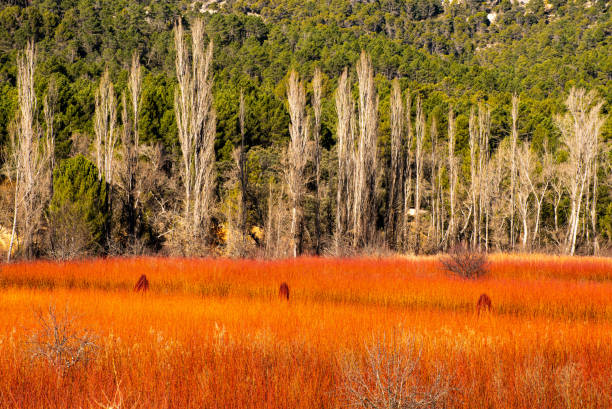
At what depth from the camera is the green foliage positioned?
19.3m

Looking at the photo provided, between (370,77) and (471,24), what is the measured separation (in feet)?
383

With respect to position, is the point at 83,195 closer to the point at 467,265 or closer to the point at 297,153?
the point at 297,153

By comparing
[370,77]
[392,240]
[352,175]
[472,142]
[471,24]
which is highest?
[471,24]

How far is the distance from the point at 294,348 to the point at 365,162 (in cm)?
2132

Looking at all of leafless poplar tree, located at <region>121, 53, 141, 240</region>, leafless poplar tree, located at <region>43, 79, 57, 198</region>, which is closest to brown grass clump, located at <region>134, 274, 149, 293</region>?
leafless poplar tree, located at <region>121, 53, 141, 240</region>

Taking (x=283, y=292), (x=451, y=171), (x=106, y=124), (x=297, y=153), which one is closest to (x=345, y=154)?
(x=297, y=153)

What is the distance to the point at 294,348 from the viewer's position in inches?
183

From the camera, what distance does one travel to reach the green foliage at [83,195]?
19.3 meters

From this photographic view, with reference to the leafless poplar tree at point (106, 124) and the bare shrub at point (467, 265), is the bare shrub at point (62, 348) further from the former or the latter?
the leafless poplar tree at point (106, 124)

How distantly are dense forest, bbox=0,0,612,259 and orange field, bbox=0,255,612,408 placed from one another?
1081 cm

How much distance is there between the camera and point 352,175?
90.2ft

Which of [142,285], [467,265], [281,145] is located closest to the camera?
[142,285]

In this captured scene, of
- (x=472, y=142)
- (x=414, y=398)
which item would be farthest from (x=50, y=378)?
(x=472, y=142)

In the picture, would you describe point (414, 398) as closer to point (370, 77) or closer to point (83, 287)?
point (83, 287)
